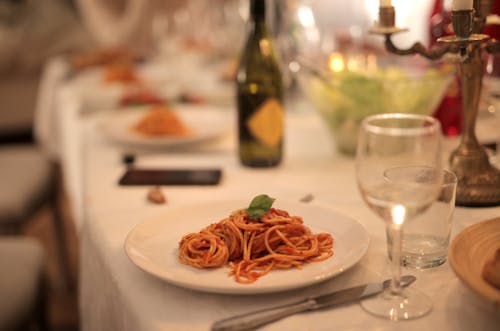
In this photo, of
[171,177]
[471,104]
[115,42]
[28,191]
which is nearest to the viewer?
[471,104]

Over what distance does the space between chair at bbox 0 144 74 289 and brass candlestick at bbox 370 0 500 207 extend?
4.63ft

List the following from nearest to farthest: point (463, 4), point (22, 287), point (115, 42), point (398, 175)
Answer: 1. point (398, 175)
2. point (463, 4)
3. point (22, 287)
4. point (115, 42)

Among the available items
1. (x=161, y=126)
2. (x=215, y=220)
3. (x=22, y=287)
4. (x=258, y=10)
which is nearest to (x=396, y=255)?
(x=215, y=220)

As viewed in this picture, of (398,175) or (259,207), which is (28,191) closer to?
(259,207)

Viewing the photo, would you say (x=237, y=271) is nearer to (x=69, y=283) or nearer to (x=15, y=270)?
(x=15, y=270)

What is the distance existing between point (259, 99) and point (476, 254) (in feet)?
2.11

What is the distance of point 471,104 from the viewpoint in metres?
1.05

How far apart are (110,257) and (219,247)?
0.19m

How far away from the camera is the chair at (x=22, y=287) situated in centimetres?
143

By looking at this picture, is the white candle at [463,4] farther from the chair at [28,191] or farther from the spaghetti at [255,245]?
the chair at [28,191]

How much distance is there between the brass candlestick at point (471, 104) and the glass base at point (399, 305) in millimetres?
335

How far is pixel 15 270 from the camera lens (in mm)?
1575

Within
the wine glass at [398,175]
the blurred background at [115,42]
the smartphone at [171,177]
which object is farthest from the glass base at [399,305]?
the blurred background at [115,42]

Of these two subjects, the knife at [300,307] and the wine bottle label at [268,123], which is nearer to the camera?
the knife at [300,307]
